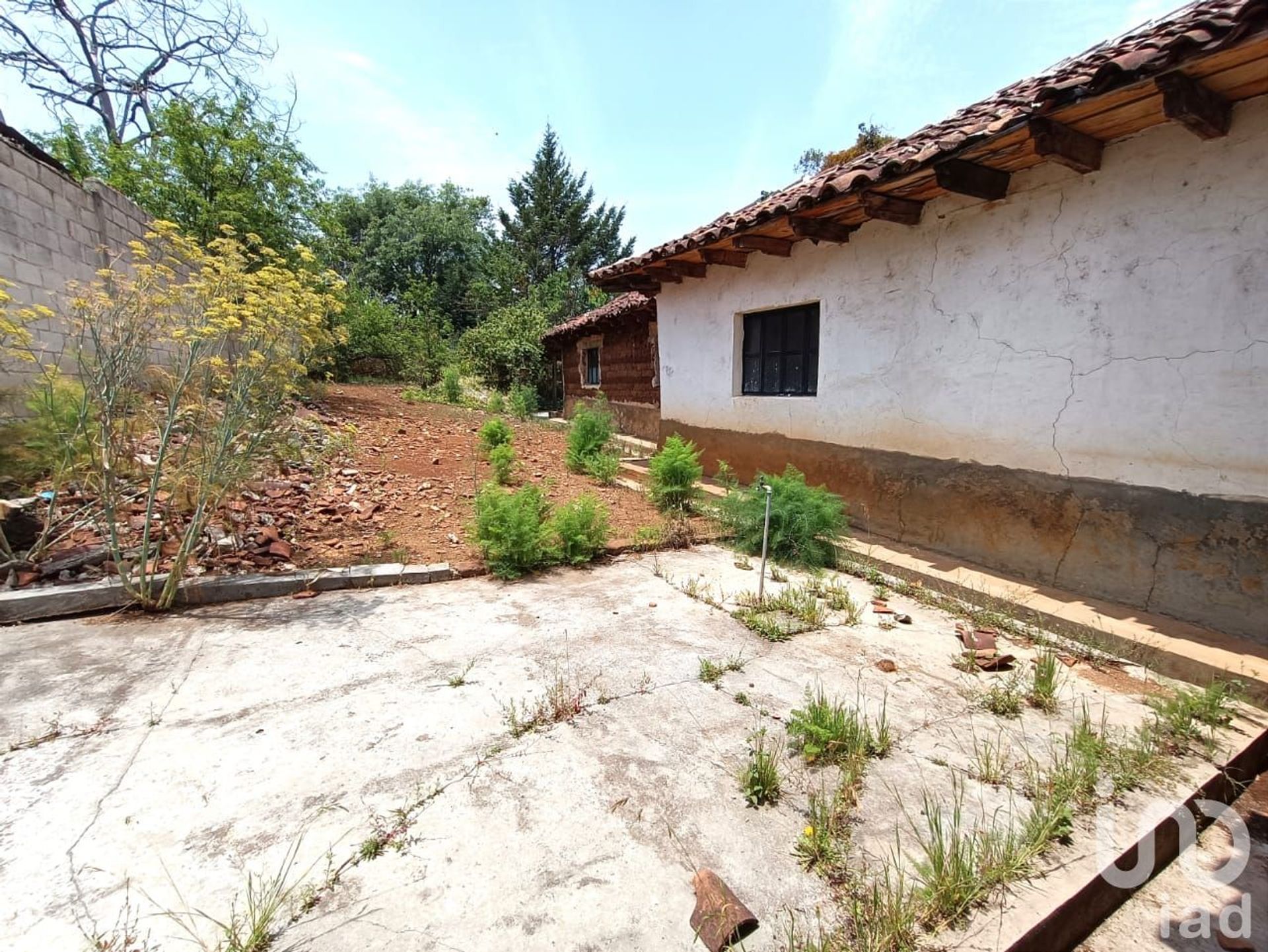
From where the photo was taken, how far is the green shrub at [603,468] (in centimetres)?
672

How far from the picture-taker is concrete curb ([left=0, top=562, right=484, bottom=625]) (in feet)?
10.3

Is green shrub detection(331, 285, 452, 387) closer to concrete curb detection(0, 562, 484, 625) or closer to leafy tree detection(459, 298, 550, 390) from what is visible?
leafy tree detection(459, 298, 550, 390)

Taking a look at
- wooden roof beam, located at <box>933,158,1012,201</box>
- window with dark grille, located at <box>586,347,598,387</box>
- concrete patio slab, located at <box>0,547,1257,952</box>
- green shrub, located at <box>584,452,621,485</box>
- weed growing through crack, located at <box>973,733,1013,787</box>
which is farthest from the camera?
window with dark grille, located at <box>586,347,598,387</box>

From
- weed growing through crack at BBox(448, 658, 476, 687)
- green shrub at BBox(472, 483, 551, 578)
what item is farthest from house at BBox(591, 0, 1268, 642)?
weed growing through crack at BBox(448, 658, 476, 687)

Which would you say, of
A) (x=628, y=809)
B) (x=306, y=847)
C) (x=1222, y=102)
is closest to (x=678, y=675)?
(x=628, y=809)

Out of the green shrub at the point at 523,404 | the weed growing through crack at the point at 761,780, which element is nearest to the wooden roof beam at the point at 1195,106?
the weed growing through crack at the point at 761,780

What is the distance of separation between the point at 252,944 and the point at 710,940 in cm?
113

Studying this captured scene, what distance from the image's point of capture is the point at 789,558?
4457mm

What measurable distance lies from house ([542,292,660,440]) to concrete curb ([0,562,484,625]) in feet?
18.2

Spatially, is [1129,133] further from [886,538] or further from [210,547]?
[210,547]

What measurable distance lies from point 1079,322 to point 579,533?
3.77 metres

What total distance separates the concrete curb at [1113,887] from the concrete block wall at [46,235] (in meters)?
6.74

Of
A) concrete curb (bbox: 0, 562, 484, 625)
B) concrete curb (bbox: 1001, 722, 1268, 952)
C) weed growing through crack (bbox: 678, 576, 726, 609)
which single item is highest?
concrete curb (bbox: 0, 562, 484, 625)

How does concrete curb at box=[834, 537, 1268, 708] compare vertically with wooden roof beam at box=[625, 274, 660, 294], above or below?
below
